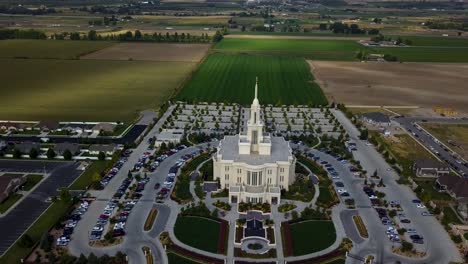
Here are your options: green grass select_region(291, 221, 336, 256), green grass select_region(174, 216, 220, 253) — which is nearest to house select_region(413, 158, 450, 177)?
green grass select_region(291, 221, 336, 256)

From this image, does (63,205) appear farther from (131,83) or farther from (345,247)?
(131,83)

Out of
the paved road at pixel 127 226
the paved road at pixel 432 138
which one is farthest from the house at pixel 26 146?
the paved road at pixel 432 138

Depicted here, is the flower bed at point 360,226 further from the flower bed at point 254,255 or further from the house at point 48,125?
the house at point 48,125

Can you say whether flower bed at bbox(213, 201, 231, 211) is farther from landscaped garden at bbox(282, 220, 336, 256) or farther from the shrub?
the shrub

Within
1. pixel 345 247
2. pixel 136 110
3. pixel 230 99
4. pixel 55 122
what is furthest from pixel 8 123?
pixel 345 247

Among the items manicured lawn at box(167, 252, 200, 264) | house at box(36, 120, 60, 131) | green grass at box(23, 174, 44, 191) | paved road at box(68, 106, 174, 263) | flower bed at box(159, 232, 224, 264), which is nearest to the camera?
manicured lawn at box(167, 252, 200, 264)

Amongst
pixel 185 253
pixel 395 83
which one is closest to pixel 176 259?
pixel 185 253

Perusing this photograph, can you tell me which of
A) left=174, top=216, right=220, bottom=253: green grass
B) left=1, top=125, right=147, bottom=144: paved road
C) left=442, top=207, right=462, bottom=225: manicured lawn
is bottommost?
left=174, top=216, right=220, bottom=253: green grass

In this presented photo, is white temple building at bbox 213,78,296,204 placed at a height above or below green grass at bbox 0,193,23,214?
above
